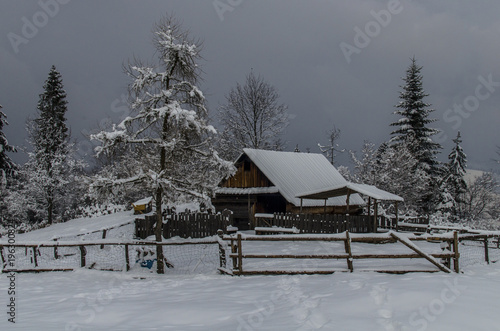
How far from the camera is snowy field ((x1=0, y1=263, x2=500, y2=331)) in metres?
6.02

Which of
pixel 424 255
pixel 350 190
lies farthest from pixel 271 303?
pixel 350 190

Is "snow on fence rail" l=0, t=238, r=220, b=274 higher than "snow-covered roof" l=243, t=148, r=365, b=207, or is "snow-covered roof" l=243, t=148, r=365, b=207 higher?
"snow-covered roof" l=243, t=148, r=365, b=207

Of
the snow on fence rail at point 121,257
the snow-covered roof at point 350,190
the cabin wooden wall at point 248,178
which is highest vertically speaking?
the cabin wooden wall at point 248,178

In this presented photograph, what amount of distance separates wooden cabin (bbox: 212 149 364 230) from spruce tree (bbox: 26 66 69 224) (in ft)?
56.0

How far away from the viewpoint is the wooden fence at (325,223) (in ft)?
61.5

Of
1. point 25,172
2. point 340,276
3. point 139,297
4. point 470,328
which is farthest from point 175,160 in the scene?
point 25,172

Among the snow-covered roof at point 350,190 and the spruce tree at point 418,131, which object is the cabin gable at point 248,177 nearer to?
the snow-covered roof at point 350,190

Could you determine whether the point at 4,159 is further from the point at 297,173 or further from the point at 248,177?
the point at 297,173

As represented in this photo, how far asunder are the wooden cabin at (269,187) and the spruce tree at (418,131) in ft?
35.4

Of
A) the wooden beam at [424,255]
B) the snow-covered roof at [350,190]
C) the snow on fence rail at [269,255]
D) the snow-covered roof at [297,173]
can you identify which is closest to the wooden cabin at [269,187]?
the snow-covered roof at [297,173]

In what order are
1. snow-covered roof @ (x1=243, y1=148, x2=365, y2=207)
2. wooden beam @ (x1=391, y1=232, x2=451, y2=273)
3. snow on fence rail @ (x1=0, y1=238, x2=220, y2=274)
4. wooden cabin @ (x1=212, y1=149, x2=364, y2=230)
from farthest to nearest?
wooden cabin @ (x1=212, y1=149, x2=364, y2=230) → snow-covered roof @ (x1=243, y1=148, x2=365, y2=207) → snow on fence rail @ (x1=0, y1=238, x2=220, y2=274) → wooden beam @ (x1=391, y1=232, x2=451, y2=273)

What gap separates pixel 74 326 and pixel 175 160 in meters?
7.17

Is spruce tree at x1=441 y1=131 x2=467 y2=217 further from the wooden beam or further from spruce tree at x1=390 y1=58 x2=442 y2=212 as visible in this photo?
the wooden beam

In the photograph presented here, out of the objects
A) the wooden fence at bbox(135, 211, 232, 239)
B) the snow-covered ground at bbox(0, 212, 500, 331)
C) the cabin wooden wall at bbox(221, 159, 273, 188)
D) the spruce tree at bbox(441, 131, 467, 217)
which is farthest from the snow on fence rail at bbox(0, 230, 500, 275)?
the spruce tree at bbox(441, 131, 467, 217)
